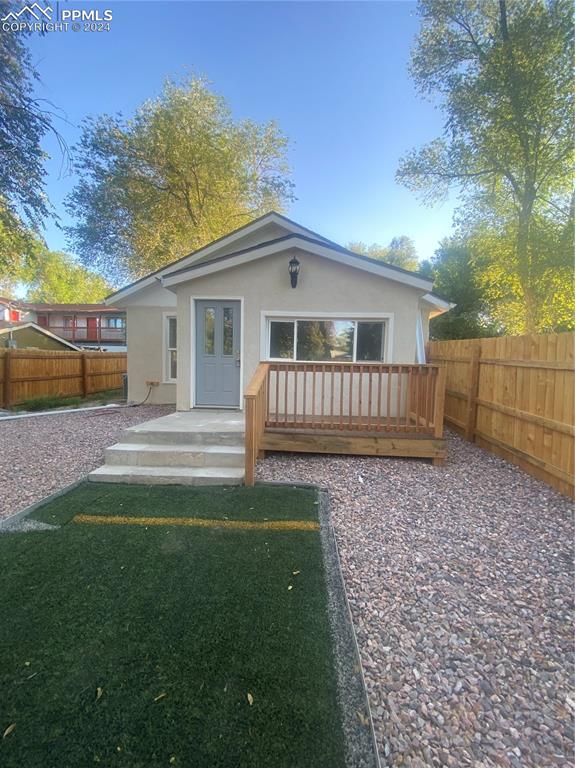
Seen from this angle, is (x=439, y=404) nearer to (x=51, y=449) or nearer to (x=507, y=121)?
(x=51, y=449)

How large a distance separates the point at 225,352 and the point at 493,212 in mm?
14865

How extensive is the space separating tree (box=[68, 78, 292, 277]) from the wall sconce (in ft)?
43.1

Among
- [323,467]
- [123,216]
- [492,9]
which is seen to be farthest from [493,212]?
[123,216]

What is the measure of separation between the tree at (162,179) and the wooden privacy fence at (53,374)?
6.92 m

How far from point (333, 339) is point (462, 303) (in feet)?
54.4

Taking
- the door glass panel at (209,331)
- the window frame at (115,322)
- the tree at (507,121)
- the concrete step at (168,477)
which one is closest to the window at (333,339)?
the door glass panel at (209,331)

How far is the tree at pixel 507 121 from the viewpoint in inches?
499

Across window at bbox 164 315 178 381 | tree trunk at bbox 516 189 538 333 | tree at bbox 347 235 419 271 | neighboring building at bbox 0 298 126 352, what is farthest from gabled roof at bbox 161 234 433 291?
tree at bbox 347 235 419 271

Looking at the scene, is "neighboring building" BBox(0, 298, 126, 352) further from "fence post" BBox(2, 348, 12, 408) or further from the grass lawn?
the grass lawn

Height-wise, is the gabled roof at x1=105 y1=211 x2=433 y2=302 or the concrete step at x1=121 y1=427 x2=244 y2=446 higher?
the gabled roof at x1=105 y1=211 x2=433 y2=302

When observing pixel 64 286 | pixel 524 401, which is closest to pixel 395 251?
pixel 524 401

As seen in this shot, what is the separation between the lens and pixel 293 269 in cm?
695

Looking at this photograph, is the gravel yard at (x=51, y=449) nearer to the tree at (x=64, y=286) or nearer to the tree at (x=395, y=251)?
the tree at (x=395, y=251)

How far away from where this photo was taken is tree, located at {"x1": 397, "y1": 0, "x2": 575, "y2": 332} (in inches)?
499
